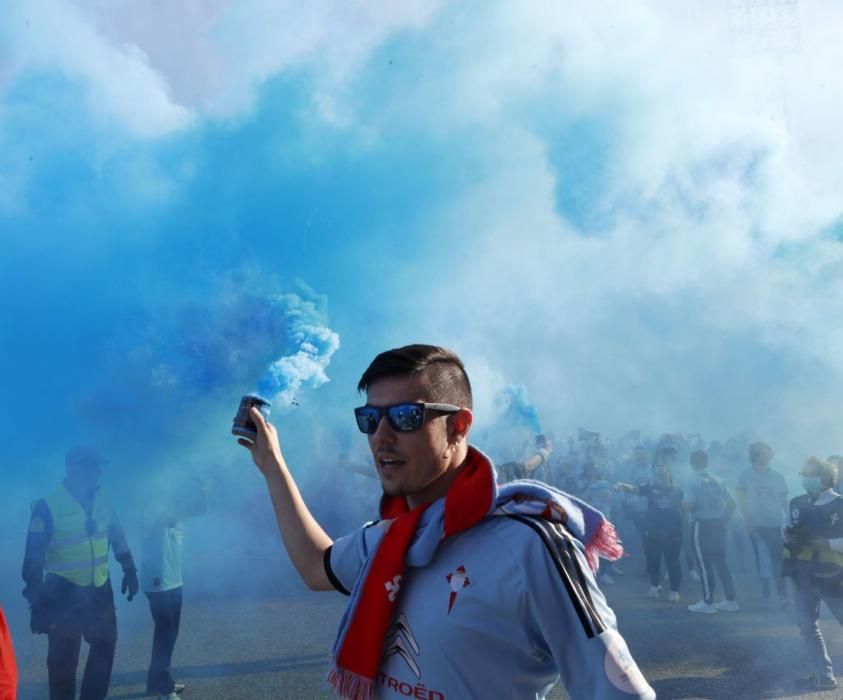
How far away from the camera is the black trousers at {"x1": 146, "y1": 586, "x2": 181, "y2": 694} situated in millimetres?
4699

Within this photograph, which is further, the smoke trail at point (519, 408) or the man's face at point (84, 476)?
the smoke trail at point (519, 408)

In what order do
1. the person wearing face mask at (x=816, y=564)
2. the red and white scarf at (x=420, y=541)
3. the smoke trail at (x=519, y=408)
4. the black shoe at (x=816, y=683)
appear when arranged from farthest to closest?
the smoke trail at (x=519, y=408)
the person wearing face mask at (x=816, y=564)
the black shoe at (x=816, y=683)
the red and white scarf at (x=420, y=541)

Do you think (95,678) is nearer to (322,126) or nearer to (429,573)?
(429,573)

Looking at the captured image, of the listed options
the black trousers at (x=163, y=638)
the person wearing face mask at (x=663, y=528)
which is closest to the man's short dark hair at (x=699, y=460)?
the person wearing face mask at (x=663, y=528)

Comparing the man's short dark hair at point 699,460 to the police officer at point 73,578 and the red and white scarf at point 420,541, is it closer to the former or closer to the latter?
the police officer at point 73,578

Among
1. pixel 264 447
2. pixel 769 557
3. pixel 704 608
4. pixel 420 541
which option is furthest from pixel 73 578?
pixel 769 557

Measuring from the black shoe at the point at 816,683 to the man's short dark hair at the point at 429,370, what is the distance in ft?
14.1

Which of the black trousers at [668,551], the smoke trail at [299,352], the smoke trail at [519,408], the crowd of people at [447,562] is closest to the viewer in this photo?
the crowd of people at [447,562]

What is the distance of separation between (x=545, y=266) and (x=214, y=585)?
4862 mm

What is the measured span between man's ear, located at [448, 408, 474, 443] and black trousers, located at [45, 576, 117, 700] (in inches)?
143

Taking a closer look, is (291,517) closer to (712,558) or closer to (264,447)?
(264,447)

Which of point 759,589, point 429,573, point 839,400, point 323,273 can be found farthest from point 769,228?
point 429,573

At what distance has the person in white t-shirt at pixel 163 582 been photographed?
4.73m

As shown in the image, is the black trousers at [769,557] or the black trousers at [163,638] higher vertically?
the black trousers at [163,638]
